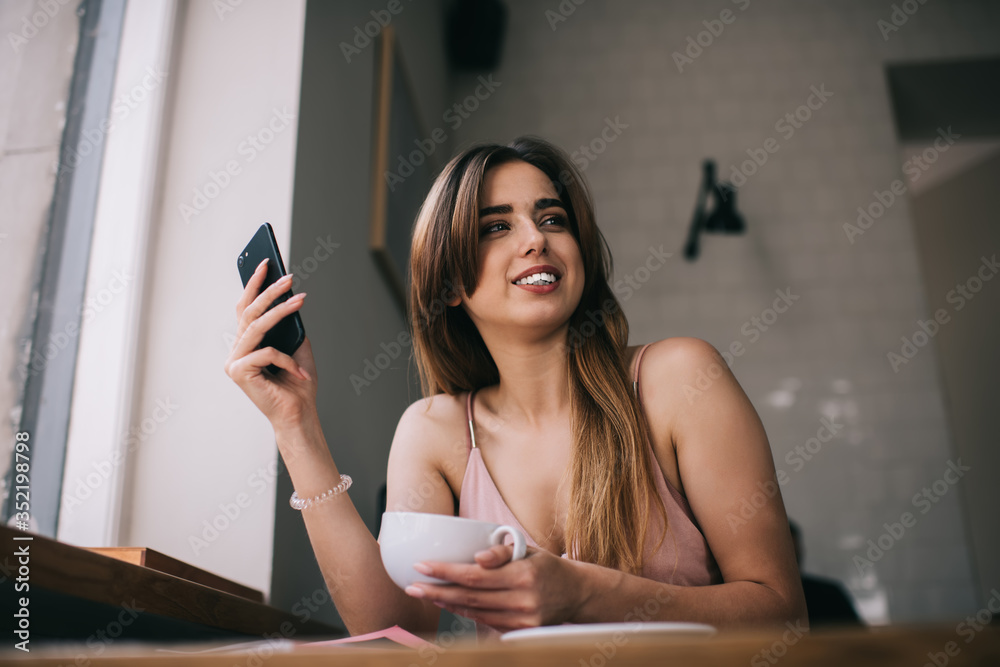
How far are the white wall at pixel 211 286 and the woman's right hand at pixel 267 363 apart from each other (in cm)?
21

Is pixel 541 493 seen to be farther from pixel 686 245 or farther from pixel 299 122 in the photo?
pixel 686 245

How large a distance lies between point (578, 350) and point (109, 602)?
0.66 meters

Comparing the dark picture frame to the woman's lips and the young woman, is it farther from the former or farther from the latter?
the woman's lips

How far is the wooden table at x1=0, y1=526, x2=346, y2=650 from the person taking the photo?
0.56 meters

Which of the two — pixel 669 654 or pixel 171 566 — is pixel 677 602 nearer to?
pixel 669 654

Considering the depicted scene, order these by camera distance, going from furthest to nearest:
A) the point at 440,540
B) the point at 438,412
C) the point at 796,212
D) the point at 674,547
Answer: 1. the point at 796,212
2. the point at 438,412
3. the point at 674,547
4. the point at 440,540

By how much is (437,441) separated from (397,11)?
1465 millimetres

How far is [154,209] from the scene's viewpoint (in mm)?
1197

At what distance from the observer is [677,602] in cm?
69

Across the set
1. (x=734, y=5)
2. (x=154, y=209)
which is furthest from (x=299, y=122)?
(x=734, y=5)

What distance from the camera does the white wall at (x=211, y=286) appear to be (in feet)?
3.52

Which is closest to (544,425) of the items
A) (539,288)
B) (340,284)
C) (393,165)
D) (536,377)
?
(536,377)

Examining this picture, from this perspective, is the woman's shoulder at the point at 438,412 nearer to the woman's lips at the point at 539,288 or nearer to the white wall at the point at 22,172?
the woman's lips at the point at 539,288

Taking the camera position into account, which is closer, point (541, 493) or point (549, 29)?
point (541, 493)
